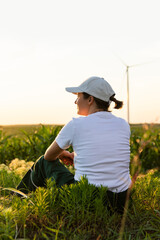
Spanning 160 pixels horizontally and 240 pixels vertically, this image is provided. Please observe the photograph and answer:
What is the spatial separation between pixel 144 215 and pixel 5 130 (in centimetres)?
506

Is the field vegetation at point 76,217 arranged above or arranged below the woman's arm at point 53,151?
below

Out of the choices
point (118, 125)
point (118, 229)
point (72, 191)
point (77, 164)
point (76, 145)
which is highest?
point (118, 125)

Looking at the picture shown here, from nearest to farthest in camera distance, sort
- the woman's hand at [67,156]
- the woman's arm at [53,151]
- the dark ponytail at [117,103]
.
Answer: the woman's arm at [53,151]
the dark ponytail at [117,103]
the woman's hand at [67,156]

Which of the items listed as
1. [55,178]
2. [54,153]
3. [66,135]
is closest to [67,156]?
[55,178]

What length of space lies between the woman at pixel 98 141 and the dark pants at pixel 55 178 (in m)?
0.01

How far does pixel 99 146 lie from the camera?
8.02 ft

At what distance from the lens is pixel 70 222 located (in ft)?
7.86

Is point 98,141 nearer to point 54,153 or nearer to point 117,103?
point 54,153

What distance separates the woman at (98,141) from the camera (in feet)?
8.03

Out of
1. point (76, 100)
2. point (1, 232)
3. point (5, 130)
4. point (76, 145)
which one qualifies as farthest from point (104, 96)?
point (5, 130)

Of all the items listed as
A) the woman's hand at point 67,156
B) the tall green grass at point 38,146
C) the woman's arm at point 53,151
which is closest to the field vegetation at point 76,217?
the woman's arm at point 53,151

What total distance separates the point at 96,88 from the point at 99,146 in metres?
0.53

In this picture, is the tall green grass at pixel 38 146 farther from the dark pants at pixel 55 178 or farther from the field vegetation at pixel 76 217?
the field vegetation at pixel 76 217

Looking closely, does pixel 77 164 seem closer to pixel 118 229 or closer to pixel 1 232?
pixel 118 229
